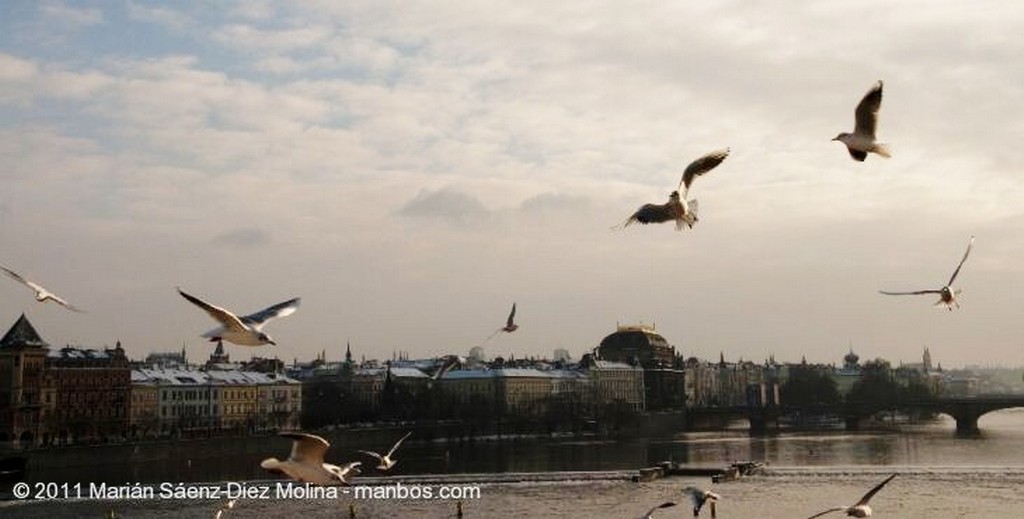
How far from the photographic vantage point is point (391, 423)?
100688 millimetres

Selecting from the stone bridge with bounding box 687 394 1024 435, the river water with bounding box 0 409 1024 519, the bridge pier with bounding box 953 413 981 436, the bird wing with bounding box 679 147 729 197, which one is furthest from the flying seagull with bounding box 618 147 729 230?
the bridge pier with bounding box 953 413 981 436

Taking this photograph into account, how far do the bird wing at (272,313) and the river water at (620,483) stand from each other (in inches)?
1125

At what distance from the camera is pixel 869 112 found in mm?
11438

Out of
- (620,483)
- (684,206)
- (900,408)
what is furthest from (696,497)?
(900,408)

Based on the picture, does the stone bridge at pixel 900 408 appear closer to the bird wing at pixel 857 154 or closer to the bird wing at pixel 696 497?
the bird wing at pixel 696 497

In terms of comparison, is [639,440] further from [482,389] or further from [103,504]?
[103,504]

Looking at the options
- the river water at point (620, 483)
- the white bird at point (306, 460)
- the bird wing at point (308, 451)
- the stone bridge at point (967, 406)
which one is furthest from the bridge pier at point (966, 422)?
the bird wing at point (308, 451)

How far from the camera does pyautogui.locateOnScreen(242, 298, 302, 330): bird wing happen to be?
40.1 feet

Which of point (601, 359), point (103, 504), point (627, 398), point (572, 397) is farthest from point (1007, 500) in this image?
point (601, 359)

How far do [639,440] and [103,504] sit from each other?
58.9 m

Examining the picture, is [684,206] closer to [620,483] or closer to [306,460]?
[306,460]

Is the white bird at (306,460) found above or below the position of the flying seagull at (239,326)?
below

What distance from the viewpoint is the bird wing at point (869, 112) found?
1138 centimetres

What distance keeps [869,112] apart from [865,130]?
173 millimetres
